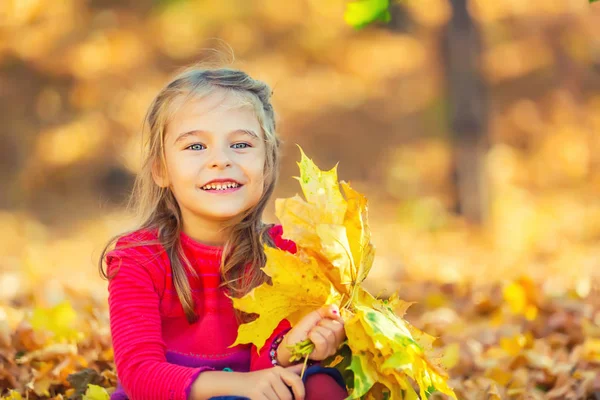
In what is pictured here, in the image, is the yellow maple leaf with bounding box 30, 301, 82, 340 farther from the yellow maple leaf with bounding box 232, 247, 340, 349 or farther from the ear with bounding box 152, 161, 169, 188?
the yellow maple leaf with bounding box 232, 247, 340, 349

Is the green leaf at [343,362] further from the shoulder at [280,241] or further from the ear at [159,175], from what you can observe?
the ear at [159,175]

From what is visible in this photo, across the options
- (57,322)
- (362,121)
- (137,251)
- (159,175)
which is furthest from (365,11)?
(362,121)

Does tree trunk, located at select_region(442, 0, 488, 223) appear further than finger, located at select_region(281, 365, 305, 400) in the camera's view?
Yes

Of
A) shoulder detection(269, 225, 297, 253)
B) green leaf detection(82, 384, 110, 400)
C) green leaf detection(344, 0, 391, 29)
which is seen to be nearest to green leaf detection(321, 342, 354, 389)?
shoulder detection(269, 225, 297, 253)

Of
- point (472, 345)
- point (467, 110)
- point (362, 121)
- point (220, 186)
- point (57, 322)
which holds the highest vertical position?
point (220, 186)

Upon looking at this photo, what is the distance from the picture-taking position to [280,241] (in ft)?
7.72

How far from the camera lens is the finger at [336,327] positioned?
1839mm

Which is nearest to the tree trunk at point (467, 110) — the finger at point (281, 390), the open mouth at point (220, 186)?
the open mouth at point (220, 186)

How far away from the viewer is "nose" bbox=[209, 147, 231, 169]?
84.1 inches

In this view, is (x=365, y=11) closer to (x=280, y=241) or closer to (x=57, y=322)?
(x=280, y=241)

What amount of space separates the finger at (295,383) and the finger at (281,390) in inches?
0.4

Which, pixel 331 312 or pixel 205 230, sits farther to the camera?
pixel 205 230

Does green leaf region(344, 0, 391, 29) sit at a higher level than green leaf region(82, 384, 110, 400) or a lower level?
higher

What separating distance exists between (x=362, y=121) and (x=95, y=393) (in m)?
6.33
